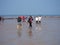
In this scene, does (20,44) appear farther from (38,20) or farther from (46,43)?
(38,20)

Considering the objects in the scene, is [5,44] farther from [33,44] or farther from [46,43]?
[46,43]

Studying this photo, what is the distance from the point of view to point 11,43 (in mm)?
8398

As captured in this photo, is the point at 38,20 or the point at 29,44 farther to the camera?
the point at 38,20

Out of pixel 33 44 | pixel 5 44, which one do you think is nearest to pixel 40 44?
pixel 33 44

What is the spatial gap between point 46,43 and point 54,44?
44 centimetres

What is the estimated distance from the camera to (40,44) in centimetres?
809

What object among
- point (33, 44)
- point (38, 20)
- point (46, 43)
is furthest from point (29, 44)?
point (38, 20)

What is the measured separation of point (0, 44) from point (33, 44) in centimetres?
142

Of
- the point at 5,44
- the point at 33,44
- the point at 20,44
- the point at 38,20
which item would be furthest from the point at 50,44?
the point at 38,20

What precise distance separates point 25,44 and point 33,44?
342 mm

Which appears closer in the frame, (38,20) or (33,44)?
(33,44)

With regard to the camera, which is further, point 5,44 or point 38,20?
point 38,20

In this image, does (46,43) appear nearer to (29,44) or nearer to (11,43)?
(29,44)

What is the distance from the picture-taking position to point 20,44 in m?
8.14
